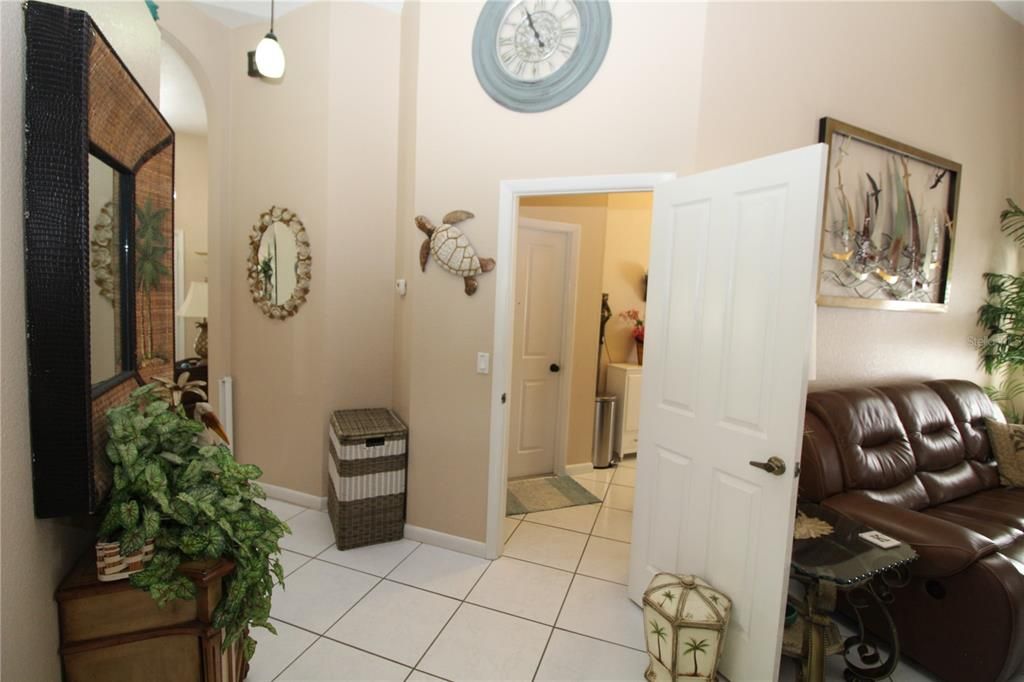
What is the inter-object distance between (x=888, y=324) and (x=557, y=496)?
2.60 metres

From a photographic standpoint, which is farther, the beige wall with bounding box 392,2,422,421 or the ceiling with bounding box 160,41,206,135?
the ceiling with bounding box 160,41,206,135

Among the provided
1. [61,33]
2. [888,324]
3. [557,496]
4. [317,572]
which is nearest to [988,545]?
[888,324]

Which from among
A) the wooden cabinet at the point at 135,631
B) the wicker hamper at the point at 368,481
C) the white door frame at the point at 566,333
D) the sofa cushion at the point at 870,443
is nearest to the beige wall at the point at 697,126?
the wicker hamper at the point at 368,481

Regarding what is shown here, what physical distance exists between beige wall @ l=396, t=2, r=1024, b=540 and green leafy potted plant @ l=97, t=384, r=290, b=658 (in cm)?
149

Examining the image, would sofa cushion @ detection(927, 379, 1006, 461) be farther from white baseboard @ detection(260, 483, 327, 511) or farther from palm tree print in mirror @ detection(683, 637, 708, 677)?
white baseboard @ detection(260, 483, 327, 511)

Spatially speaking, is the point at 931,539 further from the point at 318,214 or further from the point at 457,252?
the point at 318,214

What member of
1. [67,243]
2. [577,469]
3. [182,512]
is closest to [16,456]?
[182,512]

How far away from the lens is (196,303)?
387 cm

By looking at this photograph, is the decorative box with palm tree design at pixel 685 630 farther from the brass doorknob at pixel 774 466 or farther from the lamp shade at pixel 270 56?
the lamp shade at pixel 270 56

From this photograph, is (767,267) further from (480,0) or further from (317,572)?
(317,572)

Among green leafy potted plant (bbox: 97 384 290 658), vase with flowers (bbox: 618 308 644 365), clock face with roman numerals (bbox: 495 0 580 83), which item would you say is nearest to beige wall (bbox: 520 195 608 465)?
vase with flowers (bbox: 618 308 644 365)

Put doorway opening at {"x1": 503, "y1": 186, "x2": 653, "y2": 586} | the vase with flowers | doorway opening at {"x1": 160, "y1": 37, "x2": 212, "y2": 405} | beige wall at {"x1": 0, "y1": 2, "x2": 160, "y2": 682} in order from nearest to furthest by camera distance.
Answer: beige wall at {"x1": 0, "y1": 2, "x2": 160, "y2": 682} → doorway opening at {"x1": 503, "y1": 186, "x2": 653, "y2": 586} → doorway opening at {"x1": 160, "y1": 37, "x2": 212, "y2": 405} → the vase with flowers

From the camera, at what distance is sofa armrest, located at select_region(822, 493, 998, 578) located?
5.90ft

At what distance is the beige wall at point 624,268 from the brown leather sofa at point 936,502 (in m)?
2.26
